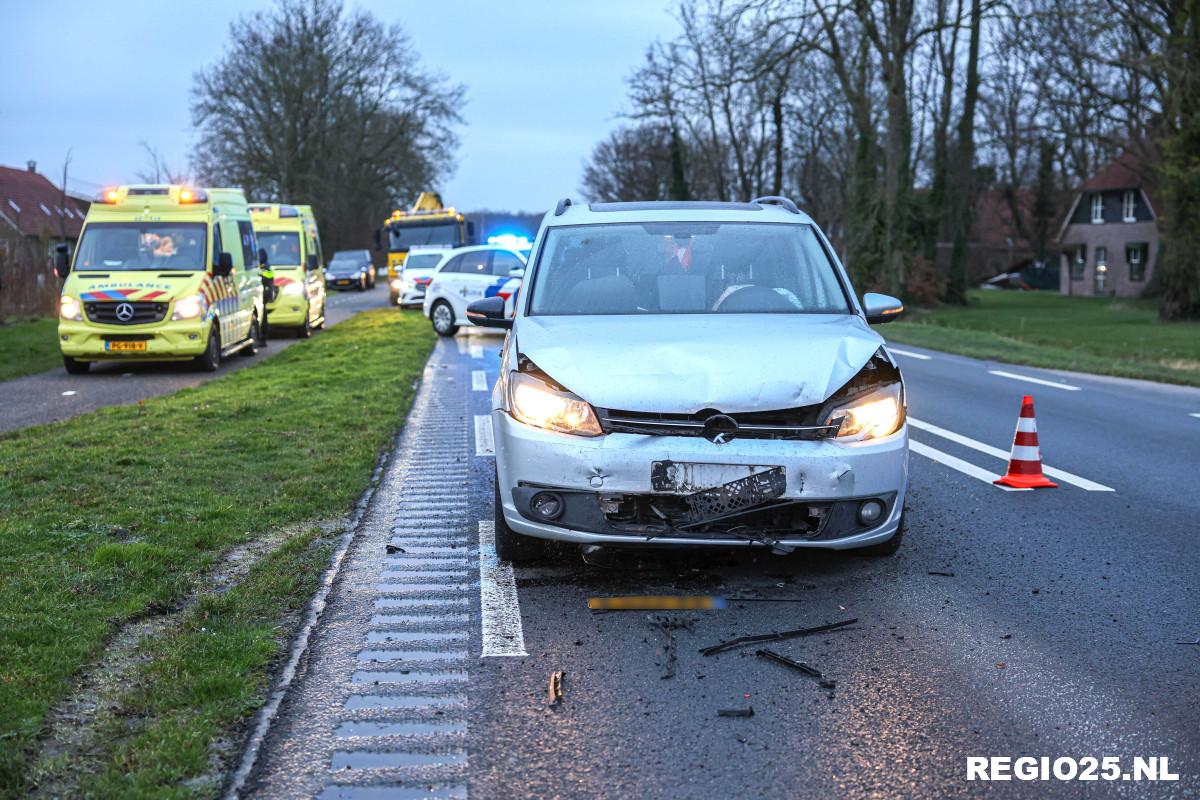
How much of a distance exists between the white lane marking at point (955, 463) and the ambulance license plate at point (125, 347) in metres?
11.2

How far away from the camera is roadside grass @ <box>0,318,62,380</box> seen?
17.5 metres

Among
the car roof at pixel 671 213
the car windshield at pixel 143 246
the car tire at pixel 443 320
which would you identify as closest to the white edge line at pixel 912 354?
the car tire at pixel 443 320

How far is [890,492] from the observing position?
17.3 ft

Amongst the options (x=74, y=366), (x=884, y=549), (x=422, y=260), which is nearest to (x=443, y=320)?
(x=74, y=366)

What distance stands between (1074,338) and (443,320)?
16.2 m

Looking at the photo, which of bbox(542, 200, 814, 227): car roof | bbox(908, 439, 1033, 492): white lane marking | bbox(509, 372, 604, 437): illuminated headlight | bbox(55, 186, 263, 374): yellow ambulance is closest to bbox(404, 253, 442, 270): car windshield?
bbox(55, 186, 263, 374): yellow ambulance

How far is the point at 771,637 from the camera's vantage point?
460 cm

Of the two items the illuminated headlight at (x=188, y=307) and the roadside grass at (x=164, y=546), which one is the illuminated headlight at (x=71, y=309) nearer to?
the illuminated headlight at (x=188, y=307)

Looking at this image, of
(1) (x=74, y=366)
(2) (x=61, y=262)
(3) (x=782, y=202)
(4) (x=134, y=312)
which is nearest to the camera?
(3) (x=782, y=202)

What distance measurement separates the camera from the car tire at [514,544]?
5.57m

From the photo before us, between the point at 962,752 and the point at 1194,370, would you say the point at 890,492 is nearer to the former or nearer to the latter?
the point at 962,752

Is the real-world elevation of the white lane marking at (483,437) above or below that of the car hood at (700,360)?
below

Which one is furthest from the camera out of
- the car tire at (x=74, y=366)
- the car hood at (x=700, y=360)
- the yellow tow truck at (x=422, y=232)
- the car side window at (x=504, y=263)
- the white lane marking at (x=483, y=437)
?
the yellow tow truck at (x=422, y=232)

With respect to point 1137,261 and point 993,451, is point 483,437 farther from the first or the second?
point 1137,261
